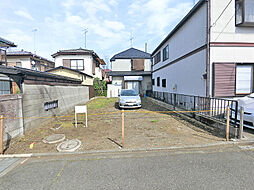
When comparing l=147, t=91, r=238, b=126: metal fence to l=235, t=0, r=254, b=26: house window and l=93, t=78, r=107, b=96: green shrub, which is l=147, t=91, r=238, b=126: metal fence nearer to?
l=235, t=0, r=254, b=26: house window

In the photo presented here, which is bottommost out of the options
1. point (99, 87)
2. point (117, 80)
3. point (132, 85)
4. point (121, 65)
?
point (99, 87)

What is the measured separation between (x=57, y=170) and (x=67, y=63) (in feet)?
63.1

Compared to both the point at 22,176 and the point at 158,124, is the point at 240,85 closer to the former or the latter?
the point at 158,124

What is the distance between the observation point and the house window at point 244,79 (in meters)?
6.45

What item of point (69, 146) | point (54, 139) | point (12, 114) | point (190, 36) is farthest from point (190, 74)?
point (12, 114)

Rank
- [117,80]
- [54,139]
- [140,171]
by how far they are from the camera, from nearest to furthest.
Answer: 1. [140,171]
2. [54,139]
3. [117,80]

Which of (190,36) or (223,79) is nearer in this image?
(223,79)

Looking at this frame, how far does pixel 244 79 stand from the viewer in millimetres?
6461

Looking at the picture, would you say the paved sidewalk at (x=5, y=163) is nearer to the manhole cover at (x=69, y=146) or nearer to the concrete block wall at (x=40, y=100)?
the manhole cover at (x=69, y=146)

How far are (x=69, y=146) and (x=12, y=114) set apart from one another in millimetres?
2237

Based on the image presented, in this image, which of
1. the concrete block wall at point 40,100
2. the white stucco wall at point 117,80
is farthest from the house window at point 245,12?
the white stucco wall at point 117,80

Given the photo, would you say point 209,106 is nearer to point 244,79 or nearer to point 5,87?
point 244,79

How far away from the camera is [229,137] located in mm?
4473

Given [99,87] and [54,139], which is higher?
[99,87]
